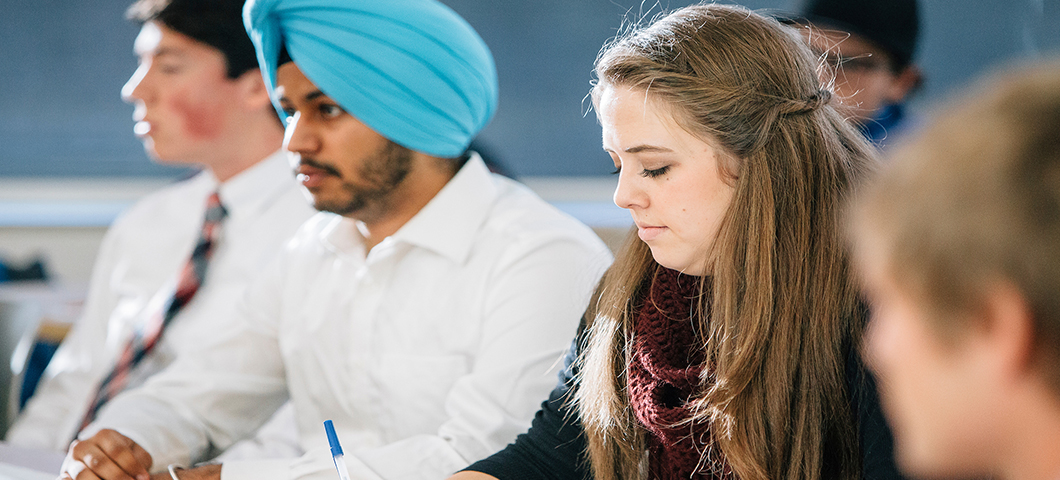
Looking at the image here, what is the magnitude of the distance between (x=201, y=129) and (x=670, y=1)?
137cm

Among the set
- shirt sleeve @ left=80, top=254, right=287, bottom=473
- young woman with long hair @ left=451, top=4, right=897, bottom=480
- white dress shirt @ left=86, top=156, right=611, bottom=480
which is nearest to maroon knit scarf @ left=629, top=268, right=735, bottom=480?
young woman with long hair @ left=451, top=4, right=897, bottom=480

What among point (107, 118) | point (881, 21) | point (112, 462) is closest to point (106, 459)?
point (112, 462)

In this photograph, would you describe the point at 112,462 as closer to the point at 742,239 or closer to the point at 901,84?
the point at 742,239

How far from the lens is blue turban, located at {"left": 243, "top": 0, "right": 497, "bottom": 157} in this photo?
4.36ft

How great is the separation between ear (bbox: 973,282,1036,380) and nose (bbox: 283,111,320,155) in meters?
1.12

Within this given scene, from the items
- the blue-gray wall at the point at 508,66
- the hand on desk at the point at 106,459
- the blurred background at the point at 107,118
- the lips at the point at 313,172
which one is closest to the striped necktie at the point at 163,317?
the hand on desk at the point at 106,459

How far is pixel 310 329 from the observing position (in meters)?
1.46

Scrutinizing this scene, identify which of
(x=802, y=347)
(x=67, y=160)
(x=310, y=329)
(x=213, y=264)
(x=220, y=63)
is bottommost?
(x=67, y=160)

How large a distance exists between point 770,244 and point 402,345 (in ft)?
2.16

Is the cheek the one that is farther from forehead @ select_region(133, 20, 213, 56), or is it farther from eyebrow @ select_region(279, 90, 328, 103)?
eyebrow @ select_region(279, 90, 328, 103)

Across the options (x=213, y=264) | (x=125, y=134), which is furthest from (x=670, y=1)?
(x=125, y=134)

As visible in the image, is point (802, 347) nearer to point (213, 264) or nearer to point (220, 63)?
point (213, 264)

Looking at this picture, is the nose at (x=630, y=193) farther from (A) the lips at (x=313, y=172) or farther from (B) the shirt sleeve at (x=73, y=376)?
(B) the shirt sleeve at (x=73, y=376)

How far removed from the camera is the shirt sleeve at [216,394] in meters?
1.39
